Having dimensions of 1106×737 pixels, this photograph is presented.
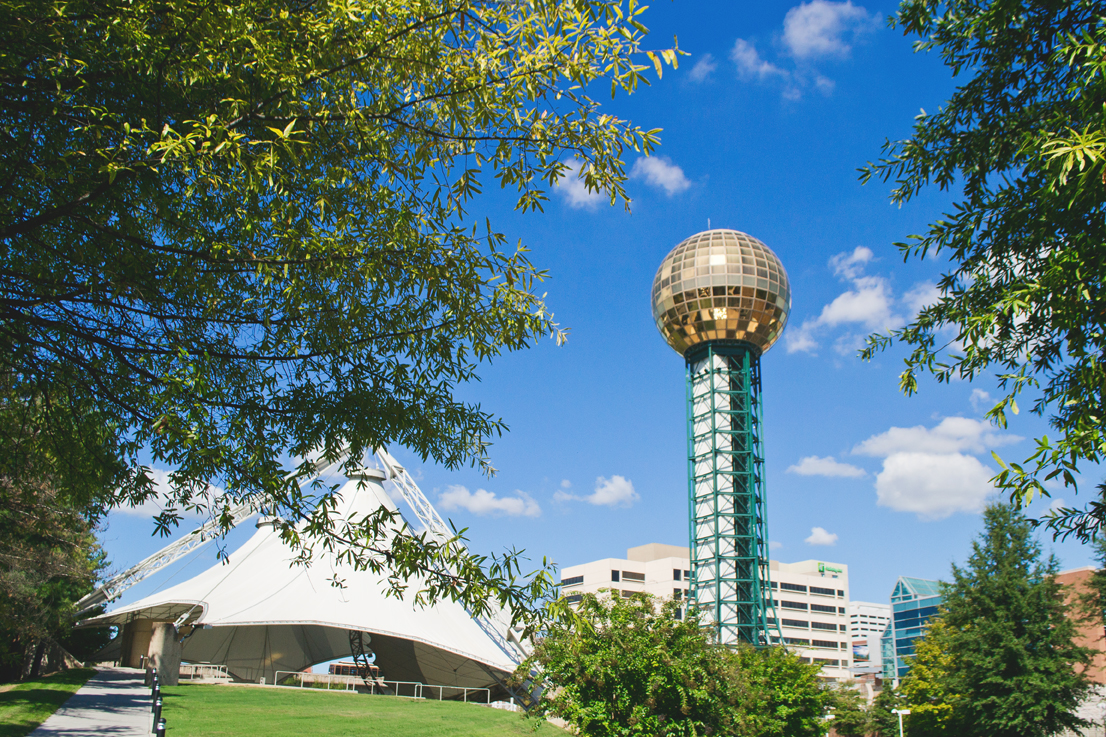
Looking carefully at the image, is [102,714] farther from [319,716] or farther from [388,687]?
[388,687]

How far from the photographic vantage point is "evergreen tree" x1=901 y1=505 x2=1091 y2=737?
23.4 m

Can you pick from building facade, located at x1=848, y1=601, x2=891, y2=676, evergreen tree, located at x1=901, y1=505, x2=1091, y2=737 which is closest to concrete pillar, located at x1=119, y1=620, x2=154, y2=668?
evergreen tree, located at x1=901, y1=505, x2=1091, y2=737

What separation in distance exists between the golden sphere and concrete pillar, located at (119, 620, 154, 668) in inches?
→ 1616

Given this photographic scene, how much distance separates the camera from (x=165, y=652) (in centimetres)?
2520

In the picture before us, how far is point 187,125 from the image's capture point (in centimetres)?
564

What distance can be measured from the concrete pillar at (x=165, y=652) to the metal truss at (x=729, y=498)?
111 ft

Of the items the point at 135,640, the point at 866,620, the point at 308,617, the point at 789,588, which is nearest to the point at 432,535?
the point at 308,617

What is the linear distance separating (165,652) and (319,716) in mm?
10056

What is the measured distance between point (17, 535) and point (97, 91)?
50.5 feet

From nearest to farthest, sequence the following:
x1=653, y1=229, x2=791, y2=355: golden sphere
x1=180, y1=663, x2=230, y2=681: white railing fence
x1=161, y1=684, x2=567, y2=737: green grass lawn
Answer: x1=161, y1=684, x2=567, y2=737: green grass lawn, x1=180, y1=663, x2=230, y2=681: white railing fence, x1=653, y1=229, x2=791, y2=355: golden sphere

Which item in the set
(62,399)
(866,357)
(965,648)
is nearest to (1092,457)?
(866,357)

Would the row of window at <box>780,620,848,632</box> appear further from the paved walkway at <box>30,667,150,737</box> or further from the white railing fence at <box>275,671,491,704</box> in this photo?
the paved walkway at <box>30,667,150,737</box>

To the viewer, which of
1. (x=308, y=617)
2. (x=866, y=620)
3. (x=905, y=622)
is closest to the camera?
(x=308, y=617)

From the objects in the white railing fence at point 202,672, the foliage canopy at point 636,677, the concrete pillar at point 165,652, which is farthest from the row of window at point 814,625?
the foliage canopy at point 636,677
